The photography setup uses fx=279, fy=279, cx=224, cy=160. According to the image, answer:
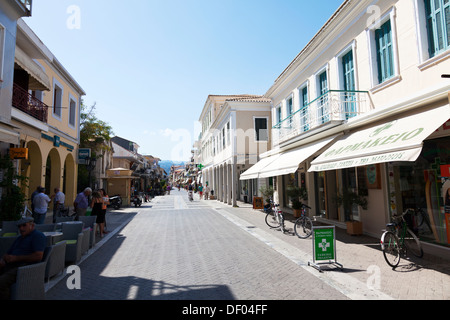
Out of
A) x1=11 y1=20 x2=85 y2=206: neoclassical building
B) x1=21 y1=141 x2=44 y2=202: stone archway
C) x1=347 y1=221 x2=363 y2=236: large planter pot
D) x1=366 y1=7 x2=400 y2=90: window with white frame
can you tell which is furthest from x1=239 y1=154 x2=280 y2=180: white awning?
x1=21 y1=141 x2=44 y2=202: stone archway

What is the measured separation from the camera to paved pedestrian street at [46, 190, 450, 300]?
463 centimetres

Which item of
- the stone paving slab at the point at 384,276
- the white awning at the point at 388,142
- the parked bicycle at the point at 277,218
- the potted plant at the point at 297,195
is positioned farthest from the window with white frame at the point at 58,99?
the stone paving slab at the point at 384,276

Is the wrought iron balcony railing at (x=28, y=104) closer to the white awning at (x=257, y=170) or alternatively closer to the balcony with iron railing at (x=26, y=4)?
the balcony with iron railing at (x=26, y=4)

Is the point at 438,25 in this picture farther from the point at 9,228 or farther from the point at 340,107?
the point at 9,228

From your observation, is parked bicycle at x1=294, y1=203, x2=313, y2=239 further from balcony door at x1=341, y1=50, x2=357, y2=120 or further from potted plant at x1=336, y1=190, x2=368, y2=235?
balcony door at x1=341, y1=50, x2=357, y2=120

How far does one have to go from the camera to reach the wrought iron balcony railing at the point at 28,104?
10.8m

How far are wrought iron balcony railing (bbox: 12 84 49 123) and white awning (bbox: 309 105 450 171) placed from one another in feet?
37.4

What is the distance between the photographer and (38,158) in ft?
44.8

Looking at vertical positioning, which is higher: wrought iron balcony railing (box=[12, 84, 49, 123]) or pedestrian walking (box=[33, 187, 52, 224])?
wrought iron balcony railing (box=[12, 84, 49, 123])

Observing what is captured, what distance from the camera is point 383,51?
28.9 ft

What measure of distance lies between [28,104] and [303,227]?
12.2m

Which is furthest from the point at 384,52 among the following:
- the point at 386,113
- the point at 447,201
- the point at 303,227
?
the point at 303,227
